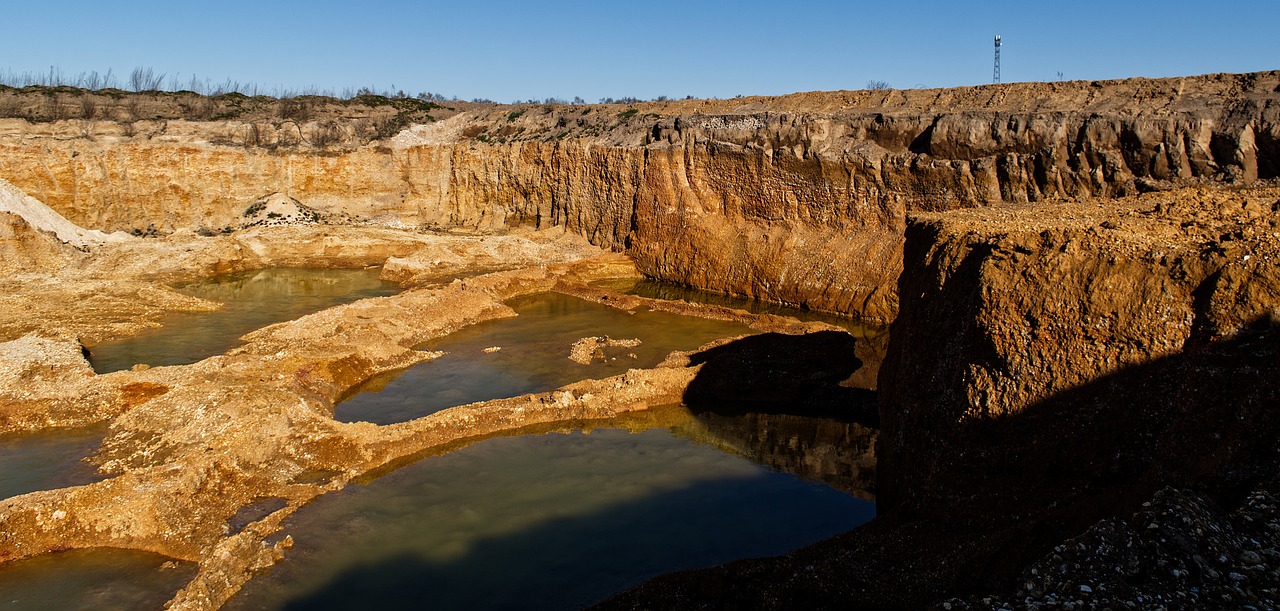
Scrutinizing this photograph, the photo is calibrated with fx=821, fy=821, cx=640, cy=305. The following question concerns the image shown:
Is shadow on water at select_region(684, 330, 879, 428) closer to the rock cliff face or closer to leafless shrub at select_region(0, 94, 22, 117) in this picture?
the rock cliff face

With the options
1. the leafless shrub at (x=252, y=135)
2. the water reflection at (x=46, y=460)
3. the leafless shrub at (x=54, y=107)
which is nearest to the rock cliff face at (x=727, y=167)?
the leafless shrub at (x=252, y=135)

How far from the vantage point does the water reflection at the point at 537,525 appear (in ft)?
30.1

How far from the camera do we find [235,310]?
72.1 ft

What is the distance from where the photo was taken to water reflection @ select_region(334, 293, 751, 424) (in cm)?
1572

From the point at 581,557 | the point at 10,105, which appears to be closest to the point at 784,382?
the point at 581,557

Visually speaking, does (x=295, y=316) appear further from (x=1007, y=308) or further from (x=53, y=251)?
(x=1007, y=308)

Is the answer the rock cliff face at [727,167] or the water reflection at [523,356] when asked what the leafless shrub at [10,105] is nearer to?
the rock cliff face at [727,167]

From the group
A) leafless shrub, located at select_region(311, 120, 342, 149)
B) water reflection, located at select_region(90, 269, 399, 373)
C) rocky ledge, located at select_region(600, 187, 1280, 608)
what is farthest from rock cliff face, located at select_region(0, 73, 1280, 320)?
rocky ledge, located at select_region(600, 187, 1280, 608)

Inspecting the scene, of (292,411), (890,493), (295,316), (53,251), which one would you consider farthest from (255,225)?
(890,493)

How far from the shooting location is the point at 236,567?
370 inches

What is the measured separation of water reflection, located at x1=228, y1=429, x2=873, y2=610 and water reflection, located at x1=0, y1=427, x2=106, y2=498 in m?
3.81

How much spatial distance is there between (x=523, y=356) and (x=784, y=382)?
614 cm

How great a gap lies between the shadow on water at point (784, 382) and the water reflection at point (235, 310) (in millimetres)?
10589

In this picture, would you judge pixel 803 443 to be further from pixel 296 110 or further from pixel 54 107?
pixel 54 107
